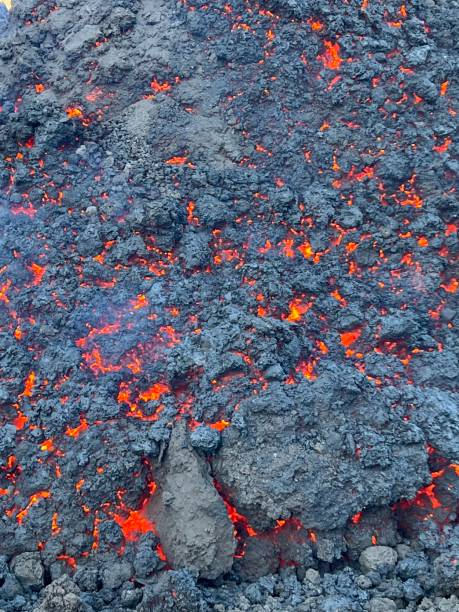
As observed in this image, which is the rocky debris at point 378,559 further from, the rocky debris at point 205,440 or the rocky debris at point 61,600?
the rocky debris at point 61,600

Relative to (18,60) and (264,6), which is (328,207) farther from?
(18,60)

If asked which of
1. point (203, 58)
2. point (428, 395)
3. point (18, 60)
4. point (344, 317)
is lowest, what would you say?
point (428, 395)

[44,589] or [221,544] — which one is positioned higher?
[44,589]

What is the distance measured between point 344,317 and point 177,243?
1902mm

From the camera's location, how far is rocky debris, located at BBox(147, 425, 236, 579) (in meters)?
4.81

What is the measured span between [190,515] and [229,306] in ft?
6.58

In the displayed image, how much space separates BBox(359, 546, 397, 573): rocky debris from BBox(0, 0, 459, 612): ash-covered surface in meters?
0.02

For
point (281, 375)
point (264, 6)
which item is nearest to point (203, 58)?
point (264, 6)

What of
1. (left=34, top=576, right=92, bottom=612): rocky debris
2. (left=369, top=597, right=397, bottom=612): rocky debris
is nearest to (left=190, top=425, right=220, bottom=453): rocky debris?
(left=34, top=576, right=92, bottom=612): rocky debris

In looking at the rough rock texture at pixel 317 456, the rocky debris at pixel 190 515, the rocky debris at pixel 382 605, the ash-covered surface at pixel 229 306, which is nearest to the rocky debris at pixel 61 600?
the ash-covered surface at pixel 229 306

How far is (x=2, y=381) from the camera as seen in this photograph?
5656mm

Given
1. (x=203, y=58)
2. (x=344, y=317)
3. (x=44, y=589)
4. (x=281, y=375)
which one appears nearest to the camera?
(x=44, y=589)

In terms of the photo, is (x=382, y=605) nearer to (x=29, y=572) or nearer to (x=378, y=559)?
(x=378, y=559)

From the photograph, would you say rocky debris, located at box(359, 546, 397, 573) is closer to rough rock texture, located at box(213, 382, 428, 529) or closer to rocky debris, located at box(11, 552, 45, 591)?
rough rock texture, located at box(213, 382, 428, 529)
